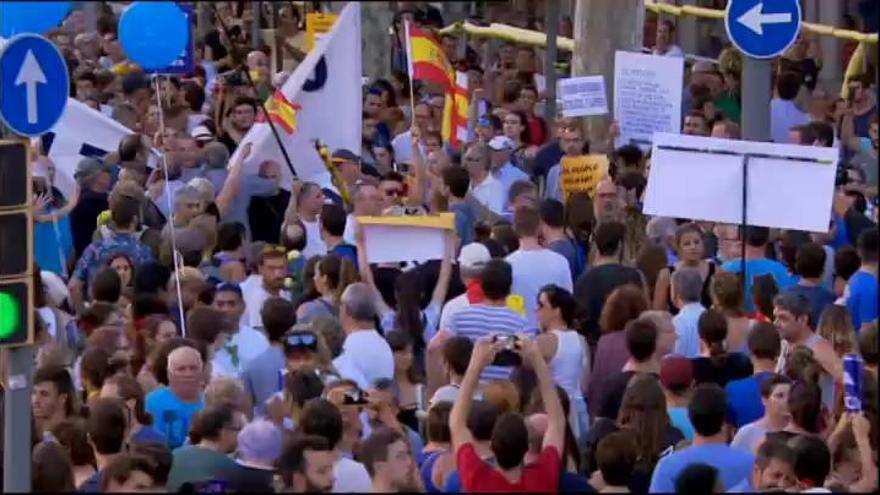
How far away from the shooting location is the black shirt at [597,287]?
1330 cm

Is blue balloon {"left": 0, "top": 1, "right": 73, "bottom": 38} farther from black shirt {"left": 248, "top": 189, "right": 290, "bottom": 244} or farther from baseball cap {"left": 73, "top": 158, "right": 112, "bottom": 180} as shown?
black shirt {"left": 248, "top": 189, "right": 290, "bottom": 244}

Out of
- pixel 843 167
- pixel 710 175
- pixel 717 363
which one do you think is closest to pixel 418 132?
pixel 843 167

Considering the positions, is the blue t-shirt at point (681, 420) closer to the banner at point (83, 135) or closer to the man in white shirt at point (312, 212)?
the man in white shirt at point (312, 212)

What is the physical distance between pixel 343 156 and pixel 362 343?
523 cm

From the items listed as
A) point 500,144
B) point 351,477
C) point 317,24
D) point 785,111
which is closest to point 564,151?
point 500,144

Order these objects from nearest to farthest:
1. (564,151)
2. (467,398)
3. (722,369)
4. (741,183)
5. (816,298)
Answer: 1. (467,398)
2. (722,369)
3. (816,298)
4. (741,183)
5. (564,151)

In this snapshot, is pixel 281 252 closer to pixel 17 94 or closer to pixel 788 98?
pixel 17 94

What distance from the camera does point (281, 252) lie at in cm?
1380

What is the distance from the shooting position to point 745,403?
11.3 m

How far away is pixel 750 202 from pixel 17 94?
4.92m

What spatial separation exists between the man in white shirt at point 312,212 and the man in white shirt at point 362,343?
3058 mm

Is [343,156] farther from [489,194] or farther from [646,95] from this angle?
[646,95]

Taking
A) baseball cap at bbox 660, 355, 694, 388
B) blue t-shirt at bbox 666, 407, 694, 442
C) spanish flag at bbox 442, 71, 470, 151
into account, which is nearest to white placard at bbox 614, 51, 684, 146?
spanish flag at bbox 442, 71, 470, 151

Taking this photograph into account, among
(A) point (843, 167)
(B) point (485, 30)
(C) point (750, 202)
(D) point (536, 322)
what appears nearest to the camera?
(D) point (536, 322)
